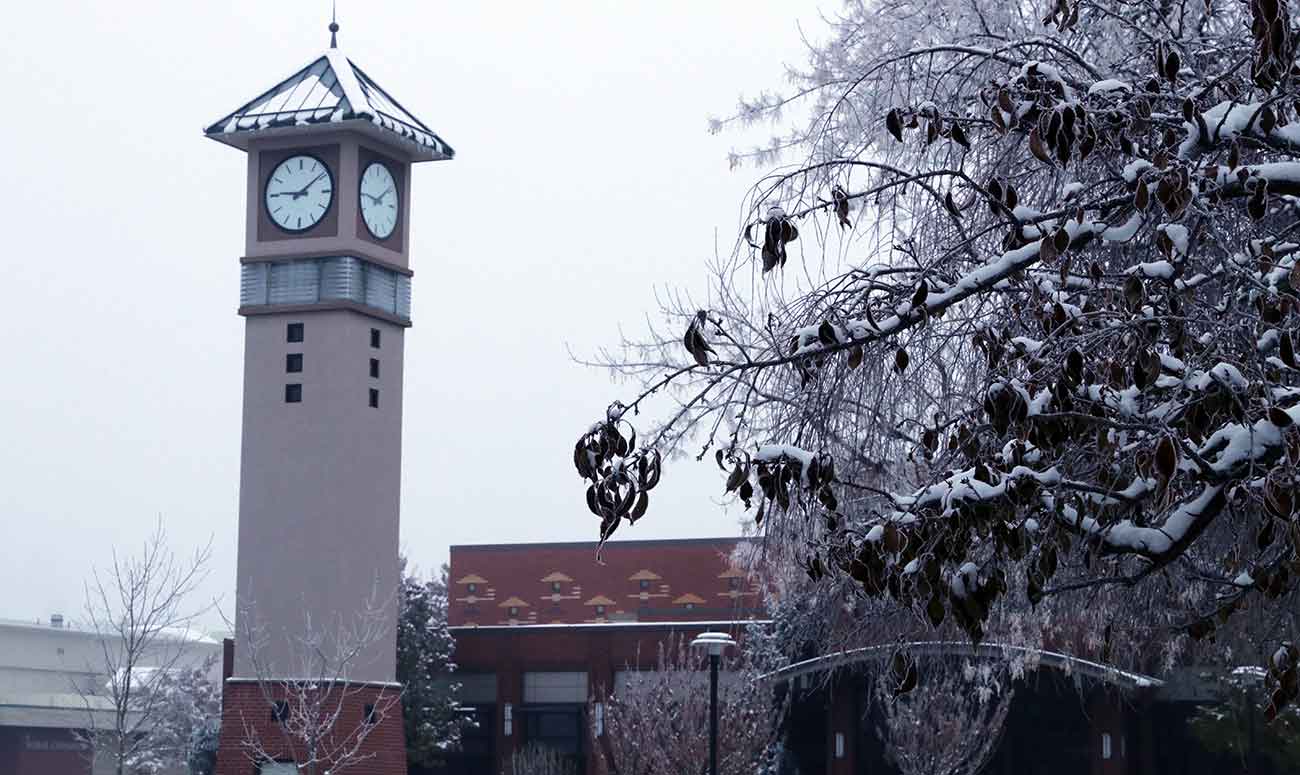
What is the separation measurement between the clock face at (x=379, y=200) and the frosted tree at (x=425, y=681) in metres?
11.1

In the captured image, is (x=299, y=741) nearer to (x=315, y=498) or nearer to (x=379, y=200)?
(x=315, y=498)

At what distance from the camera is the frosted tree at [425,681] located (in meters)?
53.2

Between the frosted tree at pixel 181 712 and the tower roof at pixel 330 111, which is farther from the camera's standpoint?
the frosted tree at pixel 181 712

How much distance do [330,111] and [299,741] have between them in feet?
50.5

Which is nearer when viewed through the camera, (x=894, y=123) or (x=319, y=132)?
(x=894, y=123)

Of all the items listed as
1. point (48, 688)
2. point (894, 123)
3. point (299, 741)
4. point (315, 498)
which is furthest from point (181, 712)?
point (894, 123)

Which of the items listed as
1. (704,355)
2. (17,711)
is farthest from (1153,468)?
(17,711)

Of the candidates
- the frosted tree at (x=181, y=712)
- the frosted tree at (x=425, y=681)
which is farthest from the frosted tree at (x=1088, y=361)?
the frosted tree at (x=181, y=712)

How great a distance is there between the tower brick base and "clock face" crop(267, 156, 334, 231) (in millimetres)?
11478

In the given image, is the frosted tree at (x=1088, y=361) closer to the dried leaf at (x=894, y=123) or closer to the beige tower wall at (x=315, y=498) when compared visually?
the dried leaf at (x=894, y=123)

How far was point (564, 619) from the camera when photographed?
2544 inches

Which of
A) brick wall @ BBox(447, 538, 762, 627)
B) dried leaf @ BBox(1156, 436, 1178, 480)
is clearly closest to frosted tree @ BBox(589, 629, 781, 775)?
brick wall @ BBox(447, 538, 762, 627)

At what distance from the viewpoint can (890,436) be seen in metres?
11.0

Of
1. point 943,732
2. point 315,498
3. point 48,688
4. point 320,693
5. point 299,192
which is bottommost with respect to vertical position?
point 943,732
